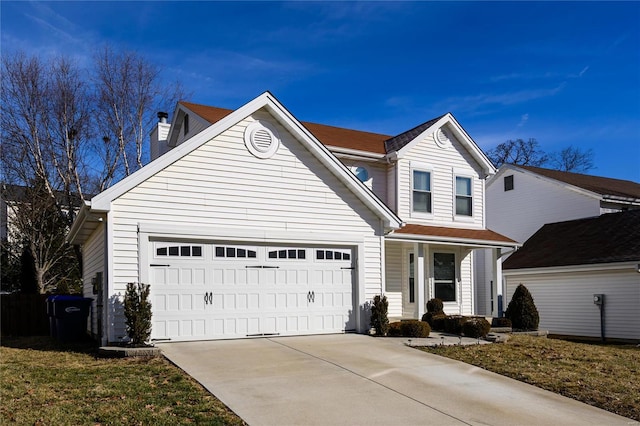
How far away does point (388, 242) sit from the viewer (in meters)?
17.8

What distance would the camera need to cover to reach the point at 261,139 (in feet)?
45.4

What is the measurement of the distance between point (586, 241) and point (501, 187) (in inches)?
314

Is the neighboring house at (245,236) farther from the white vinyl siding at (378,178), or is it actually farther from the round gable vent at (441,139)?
the round gable vent at (441,139)

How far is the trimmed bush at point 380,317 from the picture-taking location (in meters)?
14.3

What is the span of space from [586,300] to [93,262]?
17.5 m

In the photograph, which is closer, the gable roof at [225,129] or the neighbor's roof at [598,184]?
the gable roof at [225,129]

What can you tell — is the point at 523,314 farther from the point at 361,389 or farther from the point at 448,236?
the point at 361,389

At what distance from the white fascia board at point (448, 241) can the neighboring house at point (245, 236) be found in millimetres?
46

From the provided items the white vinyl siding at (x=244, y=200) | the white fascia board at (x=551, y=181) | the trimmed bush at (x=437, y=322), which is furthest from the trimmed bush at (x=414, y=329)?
the white fascia board at (x=551, y=181)

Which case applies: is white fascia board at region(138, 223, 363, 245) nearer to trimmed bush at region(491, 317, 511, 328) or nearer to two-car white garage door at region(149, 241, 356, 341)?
two-car white garage door at region(149, 241, 356, 341)

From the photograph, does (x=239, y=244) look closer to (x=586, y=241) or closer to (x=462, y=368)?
(x=462, y=368)

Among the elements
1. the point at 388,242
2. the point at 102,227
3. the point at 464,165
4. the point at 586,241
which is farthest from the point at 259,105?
the point at 586,241

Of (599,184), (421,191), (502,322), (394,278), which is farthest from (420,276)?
(599,184)

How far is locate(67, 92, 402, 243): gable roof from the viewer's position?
11.8 m
